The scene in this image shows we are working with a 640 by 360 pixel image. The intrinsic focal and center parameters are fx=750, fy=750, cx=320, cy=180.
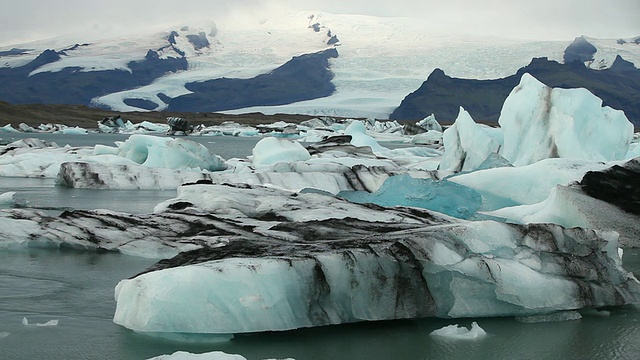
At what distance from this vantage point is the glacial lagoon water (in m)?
3.32

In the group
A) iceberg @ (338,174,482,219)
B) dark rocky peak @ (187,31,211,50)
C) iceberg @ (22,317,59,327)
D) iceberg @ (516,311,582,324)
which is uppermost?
iceberg @ (22,317,59,327)

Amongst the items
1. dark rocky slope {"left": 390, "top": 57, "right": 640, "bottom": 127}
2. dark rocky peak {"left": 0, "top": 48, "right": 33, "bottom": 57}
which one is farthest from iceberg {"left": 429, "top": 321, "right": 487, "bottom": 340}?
dark rocky peak {"left": 0, "top": 48, "right": 33, "bottom": 57}

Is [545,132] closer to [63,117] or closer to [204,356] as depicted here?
[204,356]

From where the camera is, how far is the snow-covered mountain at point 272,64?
71.8 meters

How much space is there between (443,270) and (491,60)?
228 ft

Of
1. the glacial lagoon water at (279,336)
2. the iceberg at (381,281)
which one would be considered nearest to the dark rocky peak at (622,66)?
the iceberg at (381,281)

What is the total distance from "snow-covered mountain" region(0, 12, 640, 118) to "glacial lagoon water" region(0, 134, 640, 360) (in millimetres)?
60104

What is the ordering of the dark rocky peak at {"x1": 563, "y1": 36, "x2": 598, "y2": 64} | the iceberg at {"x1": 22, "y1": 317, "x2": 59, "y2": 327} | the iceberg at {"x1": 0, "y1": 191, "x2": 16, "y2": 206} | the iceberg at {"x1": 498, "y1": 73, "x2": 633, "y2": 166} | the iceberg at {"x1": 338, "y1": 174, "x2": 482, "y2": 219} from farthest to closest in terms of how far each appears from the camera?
the dark rocky peak at {"x1": 563, "y1": 36, "x2": 598, "y2": 64} → the iceberg at {"x1": 498, "y1": 73, "x2": 633, "y2": 166} → the iceberg at {"x1": 0, "y1": 191, "x2": 16, "y2": 206} → the iceberg at {"x1": 338, "y1": 174, "x2": 482, "y2": 219} → the iceberg at {"x1": 22, "y1": 317, "x2": 59, "y2": 327}

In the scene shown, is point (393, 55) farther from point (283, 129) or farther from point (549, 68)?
point (283, 129)

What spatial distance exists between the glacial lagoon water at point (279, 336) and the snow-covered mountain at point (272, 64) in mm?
60104

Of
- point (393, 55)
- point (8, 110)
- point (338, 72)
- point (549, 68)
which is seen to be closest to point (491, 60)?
point (393, 55)

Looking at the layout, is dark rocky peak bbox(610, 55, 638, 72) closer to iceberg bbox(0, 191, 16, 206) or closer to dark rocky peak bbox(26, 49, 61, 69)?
dark rocky peak bbox(26, 49, 61, 69)

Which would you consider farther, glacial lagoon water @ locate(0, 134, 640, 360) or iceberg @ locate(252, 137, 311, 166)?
iceberg @ locate(252, 137, 311, 166)

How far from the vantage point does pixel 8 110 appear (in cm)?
5025
